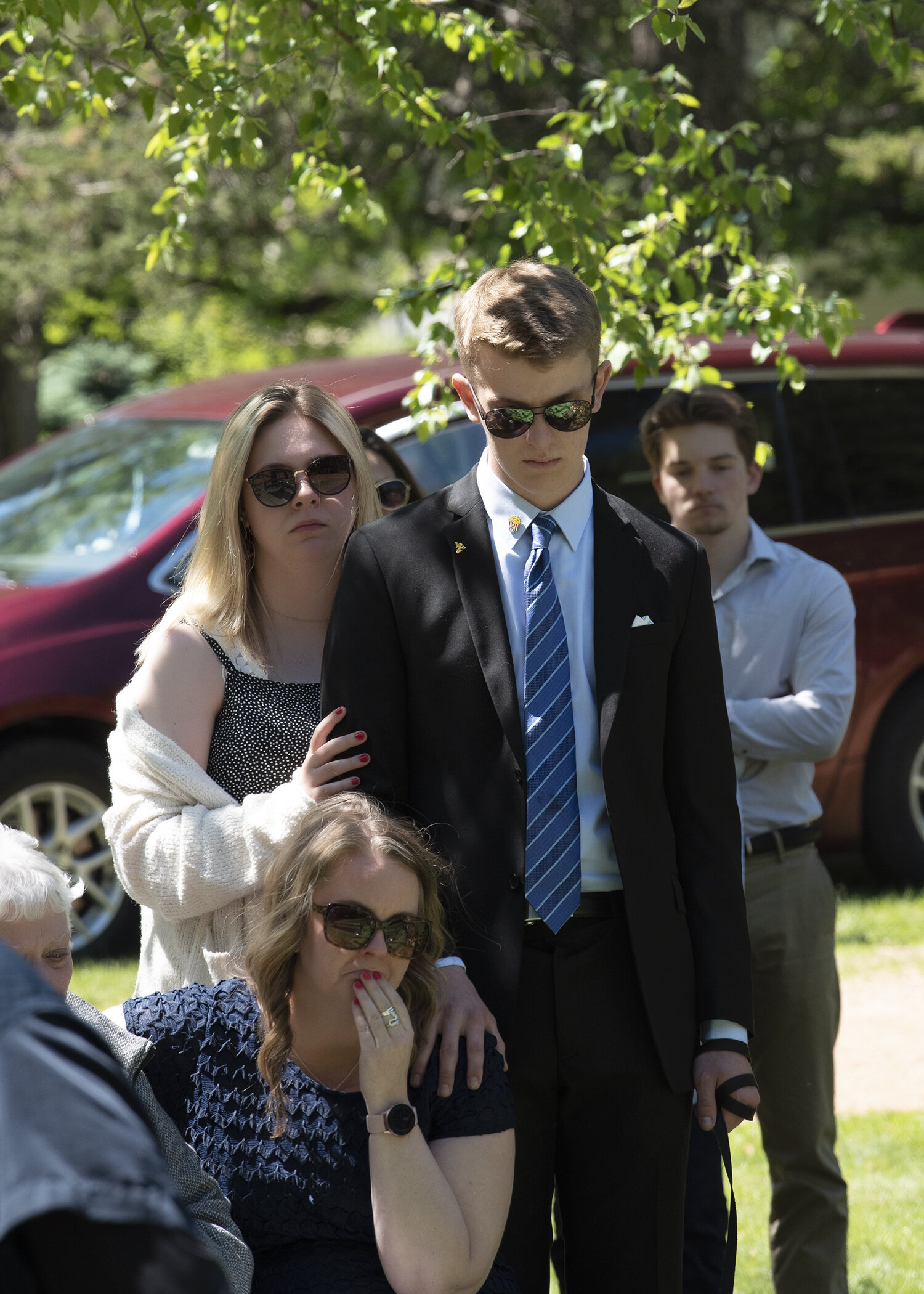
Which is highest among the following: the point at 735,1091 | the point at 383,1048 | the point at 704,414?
the point at 704,414

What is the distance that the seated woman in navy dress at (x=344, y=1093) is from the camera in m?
2.15

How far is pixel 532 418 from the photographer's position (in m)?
2.36

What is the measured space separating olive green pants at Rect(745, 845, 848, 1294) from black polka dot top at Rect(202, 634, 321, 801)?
4.42 ft

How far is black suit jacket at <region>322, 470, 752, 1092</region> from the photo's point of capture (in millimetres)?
2379

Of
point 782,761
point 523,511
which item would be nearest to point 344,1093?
point 523,511

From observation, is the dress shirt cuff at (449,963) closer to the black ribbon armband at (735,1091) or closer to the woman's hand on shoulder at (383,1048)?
the woman's hand on shoulder at (383,1048)

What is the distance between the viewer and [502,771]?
2.39 m

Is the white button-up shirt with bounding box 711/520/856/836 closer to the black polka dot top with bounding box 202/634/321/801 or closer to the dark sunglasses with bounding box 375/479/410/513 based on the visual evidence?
the dark sunglasses with bounding box 375/479/410/513

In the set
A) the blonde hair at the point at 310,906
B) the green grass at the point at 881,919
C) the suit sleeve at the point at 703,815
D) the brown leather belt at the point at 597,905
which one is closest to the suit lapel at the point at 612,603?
the suit sleeve at the point at 703,815

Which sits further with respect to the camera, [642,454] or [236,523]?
[642,454]

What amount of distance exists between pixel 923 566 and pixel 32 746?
3.79 m

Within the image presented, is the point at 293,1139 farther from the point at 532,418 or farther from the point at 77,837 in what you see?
the point at 77,837

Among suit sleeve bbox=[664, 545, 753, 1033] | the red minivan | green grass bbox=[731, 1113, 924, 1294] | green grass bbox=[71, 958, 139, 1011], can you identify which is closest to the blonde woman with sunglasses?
suit sleeve bbox=[664, 545, 753, 1033]

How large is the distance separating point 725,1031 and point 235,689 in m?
1.09
